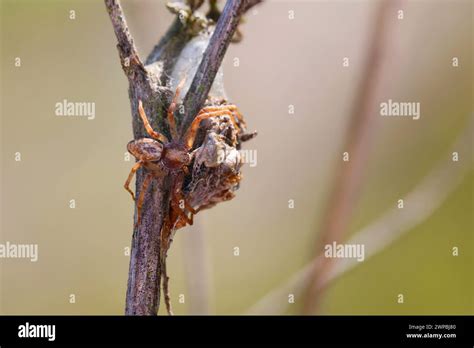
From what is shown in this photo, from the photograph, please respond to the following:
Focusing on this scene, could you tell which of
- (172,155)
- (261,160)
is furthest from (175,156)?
(261,160)

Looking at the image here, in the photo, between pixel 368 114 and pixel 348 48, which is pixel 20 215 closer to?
pixel 348 48

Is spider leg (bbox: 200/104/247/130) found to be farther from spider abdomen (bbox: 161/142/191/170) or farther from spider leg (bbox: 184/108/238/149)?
spider abdomen (bbox: 161/142/191/170)

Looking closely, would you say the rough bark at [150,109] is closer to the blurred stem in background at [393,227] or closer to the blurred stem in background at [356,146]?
the blurred stem in background at [356,146]

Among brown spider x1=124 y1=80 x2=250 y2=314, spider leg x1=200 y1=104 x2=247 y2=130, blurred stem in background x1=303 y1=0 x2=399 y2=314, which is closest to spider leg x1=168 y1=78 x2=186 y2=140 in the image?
brown spider x1=124 y1=80 x2=250 y2=314

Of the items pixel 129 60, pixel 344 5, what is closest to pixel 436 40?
pixel 344 5

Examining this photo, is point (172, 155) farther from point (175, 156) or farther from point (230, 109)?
point (230, 109)
